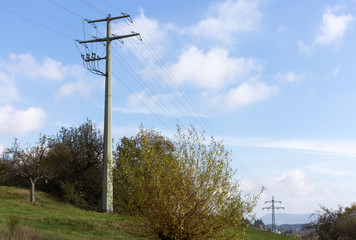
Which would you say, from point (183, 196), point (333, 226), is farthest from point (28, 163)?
point (333, 226)

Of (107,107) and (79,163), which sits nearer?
(107,107)

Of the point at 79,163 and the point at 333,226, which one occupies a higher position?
the point at 79,163

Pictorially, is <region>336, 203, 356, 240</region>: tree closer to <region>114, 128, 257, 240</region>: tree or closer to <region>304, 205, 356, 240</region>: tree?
<region>304, 205, 356, 240</region>: tree

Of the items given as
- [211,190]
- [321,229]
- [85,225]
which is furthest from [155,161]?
[321,229]

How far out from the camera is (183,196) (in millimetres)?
13336

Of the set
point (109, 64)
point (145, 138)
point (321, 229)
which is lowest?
point (321, 229)

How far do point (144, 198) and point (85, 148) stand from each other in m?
25.1

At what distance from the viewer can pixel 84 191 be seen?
36.2 m

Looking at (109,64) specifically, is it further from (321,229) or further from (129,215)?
(321,229)

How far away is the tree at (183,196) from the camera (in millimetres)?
13445

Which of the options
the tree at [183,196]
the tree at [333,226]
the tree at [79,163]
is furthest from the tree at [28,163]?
the tree at [333,226]

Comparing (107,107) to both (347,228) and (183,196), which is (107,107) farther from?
(347,228)

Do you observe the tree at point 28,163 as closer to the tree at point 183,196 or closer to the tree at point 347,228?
the tree at point 183,196

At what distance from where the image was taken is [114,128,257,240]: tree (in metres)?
13.4
